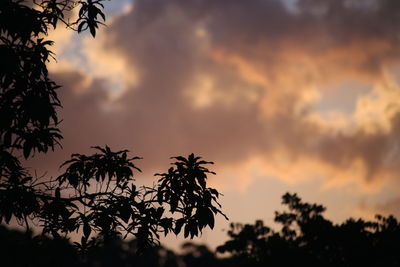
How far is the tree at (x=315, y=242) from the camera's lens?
24.2 metres

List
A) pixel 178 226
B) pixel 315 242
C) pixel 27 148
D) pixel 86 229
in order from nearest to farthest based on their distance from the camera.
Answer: pixel 27 148, pixel 86 229, pixel 178 226, pixel 315 242

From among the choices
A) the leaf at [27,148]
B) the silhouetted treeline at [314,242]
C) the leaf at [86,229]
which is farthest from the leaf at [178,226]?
the silhouetted treeline at [314,242]

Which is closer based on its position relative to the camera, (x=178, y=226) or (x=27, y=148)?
(x=27, y=148)

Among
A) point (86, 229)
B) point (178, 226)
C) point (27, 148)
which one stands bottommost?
point (86, 229)

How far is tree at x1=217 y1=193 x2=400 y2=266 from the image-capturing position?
2420 centimetres

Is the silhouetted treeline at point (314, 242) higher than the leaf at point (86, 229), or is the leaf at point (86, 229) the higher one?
the silhouetted treeline at point (314, 242)

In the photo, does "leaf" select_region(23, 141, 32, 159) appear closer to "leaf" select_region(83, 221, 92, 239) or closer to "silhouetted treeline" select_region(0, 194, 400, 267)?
"leaf" select_region(83, 221, 92, 239)

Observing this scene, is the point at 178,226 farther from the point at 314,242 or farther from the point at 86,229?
the point at 314,242

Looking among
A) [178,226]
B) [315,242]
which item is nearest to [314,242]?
[315,242]

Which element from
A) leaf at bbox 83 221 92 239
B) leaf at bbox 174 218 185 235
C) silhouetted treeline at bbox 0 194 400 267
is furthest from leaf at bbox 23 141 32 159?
silhouetted treeline at bbox 0 194 400 267

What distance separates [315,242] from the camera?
1042 inches

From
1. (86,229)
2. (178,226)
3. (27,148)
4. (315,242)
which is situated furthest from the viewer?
(315,242)

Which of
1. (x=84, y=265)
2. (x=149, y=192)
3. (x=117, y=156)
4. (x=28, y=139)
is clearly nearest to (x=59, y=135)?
(x=28, y=139)

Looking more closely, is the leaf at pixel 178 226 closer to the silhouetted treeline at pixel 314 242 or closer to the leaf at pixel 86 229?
the leaf at pixel 86 229
